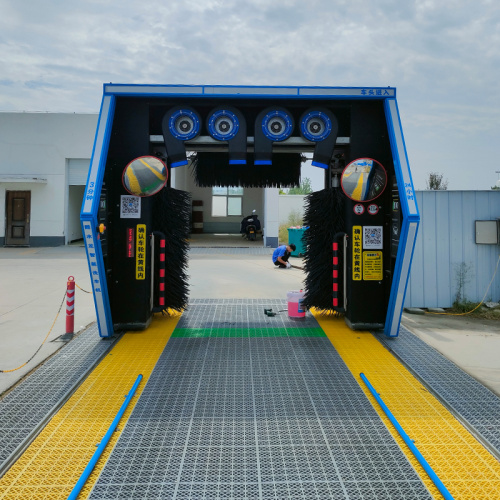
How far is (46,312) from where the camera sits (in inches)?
328

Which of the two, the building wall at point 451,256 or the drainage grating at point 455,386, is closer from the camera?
the drainage grating at point 455,386

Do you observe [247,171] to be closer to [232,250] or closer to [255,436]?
[255,436]

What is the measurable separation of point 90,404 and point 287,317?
13.2 ft

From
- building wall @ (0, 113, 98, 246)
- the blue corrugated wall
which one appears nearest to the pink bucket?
the blue corrugated wall

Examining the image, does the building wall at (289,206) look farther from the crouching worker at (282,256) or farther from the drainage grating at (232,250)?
the crouching worker at (282,256)

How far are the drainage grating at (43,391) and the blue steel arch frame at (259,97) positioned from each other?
0.55 m

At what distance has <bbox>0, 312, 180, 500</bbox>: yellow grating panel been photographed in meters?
2.96

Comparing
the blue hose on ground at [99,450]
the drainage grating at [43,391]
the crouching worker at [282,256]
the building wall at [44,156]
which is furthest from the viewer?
the building wall at [44,156]

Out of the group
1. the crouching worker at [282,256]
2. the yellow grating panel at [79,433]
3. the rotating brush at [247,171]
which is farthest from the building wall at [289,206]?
the yellow grating panel at [79,433]

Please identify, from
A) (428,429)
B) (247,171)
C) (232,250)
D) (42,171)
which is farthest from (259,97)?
(42,171)

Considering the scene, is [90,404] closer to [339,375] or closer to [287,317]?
[339,375]

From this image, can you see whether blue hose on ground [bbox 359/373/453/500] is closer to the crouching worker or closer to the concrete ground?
the concrete ground

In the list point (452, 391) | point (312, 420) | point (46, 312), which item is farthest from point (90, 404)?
point (46, 312)

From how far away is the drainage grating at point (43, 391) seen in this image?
3634 mm
